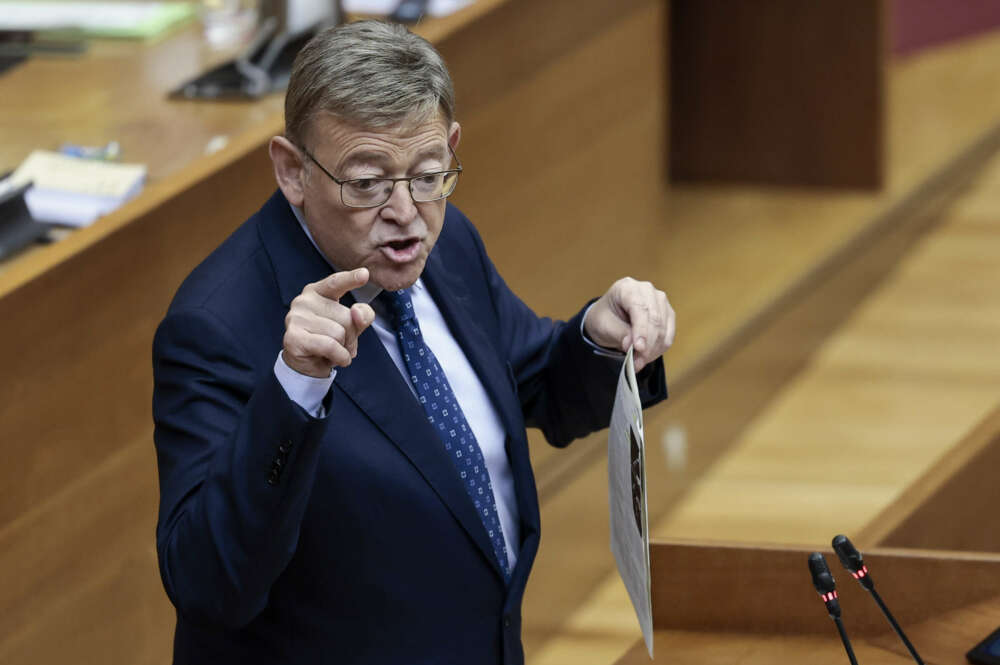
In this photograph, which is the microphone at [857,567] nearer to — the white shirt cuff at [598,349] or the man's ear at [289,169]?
the white shirt cuff at [598,349]

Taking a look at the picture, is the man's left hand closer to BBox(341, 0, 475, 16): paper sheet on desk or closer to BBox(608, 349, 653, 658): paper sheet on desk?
BBox(608, 349, 653, 658): paper sheet on desk

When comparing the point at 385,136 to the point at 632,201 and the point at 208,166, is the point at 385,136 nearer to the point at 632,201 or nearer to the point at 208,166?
the point at 208,166

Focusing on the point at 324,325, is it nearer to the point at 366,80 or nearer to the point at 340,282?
the point at 340,282

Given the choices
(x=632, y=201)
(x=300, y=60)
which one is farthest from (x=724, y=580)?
(x=632, y=201)

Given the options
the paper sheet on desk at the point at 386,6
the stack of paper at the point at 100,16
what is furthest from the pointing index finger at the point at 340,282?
the stack of paper at the point at 100,16

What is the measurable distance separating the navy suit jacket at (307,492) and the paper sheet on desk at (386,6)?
1.41 meters

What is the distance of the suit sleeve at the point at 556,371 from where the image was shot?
5.30 feet

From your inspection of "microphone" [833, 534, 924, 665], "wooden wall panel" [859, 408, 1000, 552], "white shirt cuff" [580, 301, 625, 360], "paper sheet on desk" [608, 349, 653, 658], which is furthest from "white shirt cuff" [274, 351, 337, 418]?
"wooden wall panel" [859, 408, 1000, 552]

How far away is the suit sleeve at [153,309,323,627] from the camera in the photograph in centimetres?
128

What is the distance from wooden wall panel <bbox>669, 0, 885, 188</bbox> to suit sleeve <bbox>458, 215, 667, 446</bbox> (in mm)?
3058

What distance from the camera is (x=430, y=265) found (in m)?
1.58

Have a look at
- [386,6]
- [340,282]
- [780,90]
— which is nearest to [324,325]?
[340,282]

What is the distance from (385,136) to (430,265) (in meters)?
0.26

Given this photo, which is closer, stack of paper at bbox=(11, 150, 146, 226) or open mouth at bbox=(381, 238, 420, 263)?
open mouth at bbox=(381, 238, 420, 263)
